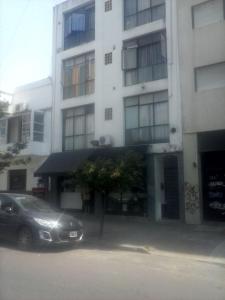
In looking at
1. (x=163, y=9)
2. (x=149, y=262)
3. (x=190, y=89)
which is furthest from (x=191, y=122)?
(x=149, y=262)

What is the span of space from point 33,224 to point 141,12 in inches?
519

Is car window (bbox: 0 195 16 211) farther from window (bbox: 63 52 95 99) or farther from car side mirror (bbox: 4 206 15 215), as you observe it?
window (bbox: 63 52 95 99)

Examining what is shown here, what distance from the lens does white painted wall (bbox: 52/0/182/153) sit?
1889 cm

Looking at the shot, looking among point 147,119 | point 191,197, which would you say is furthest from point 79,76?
point 191,197

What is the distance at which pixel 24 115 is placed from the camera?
23500 mm

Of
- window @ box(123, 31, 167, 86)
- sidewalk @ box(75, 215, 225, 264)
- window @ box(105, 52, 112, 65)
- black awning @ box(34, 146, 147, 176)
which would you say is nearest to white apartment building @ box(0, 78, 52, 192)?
black awning @ box(34, 146, 147, 176)

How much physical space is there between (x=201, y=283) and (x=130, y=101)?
1333 cm

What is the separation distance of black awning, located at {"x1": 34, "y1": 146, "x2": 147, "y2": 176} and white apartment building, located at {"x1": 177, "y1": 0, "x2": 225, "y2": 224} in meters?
2.60

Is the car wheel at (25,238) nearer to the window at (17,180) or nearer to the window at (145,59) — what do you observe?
the window at (145,59)

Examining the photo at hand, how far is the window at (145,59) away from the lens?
64.2ft

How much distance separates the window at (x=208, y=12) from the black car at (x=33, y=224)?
36.0 ft

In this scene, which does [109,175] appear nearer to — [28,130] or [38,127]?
[28,130]

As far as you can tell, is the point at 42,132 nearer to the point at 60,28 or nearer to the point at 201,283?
the point at 60,28

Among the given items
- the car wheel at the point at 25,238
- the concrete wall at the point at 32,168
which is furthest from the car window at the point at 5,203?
the concrete wall at the point at 32,168
